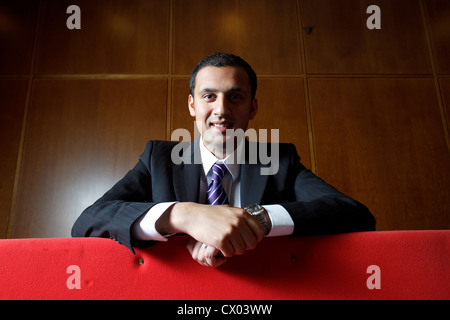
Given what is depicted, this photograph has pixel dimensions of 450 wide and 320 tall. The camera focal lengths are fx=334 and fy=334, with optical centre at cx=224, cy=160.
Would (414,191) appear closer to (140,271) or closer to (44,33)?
(140,271)

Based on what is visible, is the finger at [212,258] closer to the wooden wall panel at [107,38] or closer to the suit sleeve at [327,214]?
the suit sleeve at [327,214]

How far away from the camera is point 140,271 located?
2.39 ft

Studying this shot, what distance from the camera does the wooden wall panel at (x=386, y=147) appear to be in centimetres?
278

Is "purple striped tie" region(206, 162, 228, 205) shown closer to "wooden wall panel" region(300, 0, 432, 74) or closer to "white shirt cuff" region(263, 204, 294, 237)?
"white shirt cuff" region(263, 204, 294, 237)

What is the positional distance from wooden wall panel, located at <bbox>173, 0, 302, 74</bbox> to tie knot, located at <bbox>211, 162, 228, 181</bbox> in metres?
1.94

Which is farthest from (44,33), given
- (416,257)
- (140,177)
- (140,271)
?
(416,257)

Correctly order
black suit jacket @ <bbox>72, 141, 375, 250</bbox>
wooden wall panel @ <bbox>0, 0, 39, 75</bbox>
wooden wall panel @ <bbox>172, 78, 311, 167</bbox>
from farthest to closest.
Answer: wooden wall panel @ <bbox>0, 0, 39, 75</bbox>
wooden wall panel @ <bbox>172, 78, 311, 167</bbox>
black suit jacket @ <bbox>72, 141, 375, 250</bbox>

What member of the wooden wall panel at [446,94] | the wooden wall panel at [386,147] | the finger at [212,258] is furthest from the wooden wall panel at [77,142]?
the wooden wall panel at [446,94]

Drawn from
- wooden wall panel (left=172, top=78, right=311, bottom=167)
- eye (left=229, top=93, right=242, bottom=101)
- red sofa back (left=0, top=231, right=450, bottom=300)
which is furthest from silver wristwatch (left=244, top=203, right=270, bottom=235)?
wooden wall panel (left=172, top=78, right=311, bottom=167)

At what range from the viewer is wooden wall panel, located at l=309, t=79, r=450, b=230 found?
2.78m

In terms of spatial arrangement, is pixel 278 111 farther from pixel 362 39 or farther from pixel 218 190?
pixel 218 190

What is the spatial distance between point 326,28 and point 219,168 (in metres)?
2.52

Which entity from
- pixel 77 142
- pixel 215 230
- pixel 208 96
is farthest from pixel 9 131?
pixel 215 230

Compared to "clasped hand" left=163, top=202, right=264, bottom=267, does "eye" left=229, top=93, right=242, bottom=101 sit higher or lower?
higher
